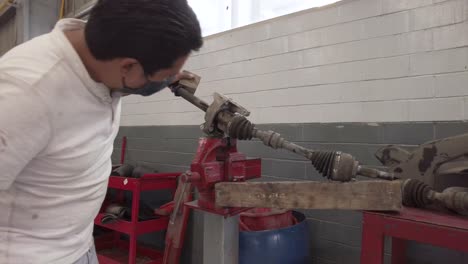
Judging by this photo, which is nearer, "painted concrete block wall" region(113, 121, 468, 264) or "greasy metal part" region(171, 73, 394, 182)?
"greasy metal part" region(171, 73, 394, 182)

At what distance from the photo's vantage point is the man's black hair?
0.58 metres

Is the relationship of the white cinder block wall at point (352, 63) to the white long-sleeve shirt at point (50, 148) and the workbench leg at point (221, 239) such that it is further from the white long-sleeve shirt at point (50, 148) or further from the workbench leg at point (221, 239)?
the white long-sleeve shirt at point (50, 148)

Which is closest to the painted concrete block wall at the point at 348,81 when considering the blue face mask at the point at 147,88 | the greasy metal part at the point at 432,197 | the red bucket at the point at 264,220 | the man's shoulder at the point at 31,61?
the red bucket at the point at 264,220

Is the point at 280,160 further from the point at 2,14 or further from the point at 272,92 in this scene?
the point at 2,14

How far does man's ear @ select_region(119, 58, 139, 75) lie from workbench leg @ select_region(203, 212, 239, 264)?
0.80 metres

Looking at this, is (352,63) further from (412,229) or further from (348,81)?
(412,229)

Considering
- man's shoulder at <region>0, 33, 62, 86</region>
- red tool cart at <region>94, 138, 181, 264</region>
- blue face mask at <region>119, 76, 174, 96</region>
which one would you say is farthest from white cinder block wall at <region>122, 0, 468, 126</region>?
man's shoulder at <region>0, 33, 62, 86</region>

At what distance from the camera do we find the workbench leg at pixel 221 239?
131 centimetres

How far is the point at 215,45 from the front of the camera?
2.24m

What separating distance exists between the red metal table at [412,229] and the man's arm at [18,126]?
911 mm

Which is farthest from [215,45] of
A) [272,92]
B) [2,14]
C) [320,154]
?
[2,14]

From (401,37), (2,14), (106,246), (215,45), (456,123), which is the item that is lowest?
(106,246)

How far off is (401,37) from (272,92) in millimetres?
737

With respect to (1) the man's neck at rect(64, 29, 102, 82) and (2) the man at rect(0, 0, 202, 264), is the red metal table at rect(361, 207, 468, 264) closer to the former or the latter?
(2) the man at rect(0, 0, 202, 264)
